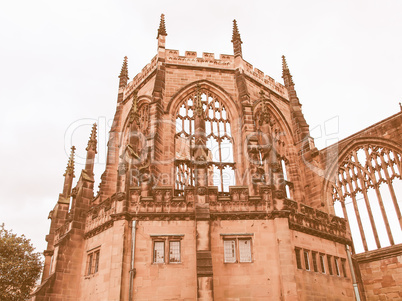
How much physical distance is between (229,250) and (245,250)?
2.21 feet

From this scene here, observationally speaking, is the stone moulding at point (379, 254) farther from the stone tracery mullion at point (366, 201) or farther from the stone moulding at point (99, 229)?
the stone moulding at point (99, 229)

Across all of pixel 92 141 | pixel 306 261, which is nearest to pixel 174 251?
pixel 306 261

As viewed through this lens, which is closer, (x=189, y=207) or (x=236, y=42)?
(x=189, y=207)

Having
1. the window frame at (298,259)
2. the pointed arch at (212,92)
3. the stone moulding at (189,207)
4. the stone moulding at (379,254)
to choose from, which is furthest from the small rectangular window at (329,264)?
the pointed arch at (212,92)

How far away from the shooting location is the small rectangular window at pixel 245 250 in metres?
14.9

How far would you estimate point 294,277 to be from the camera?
14.0 meters

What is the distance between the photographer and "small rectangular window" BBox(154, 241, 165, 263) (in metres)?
14.6

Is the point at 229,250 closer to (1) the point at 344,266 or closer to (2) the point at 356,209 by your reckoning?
(1) the point at 344,266

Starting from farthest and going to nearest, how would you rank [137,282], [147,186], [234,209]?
[147,186] → [234,209] → [137,282]

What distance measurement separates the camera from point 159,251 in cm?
1477

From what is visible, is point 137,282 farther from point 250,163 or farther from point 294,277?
point 250,163

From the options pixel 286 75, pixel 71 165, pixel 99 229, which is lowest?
pixel 99 229

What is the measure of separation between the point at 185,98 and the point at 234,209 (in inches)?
359

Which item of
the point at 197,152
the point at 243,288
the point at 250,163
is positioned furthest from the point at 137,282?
the point at 250,163
